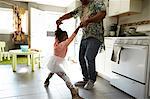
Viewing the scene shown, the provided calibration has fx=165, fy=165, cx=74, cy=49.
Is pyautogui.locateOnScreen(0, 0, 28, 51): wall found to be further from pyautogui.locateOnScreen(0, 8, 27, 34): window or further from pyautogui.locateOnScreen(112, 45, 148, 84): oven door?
pyautogui.locateOnScreen(112, 45, 148, 84): oven door

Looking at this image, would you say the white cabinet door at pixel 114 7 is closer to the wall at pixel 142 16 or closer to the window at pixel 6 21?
the wall at pixel 142 16

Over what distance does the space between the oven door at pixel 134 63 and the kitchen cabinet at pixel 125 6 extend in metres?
0.97

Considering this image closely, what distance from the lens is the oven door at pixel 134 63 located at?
6.18 ft

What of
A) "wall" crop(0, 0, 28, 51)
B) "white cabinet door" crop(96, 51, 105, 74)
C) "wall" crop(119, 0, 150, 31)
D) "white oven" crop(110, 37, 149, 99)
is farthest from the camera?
"wall" crop(0, 0, 28, 51)


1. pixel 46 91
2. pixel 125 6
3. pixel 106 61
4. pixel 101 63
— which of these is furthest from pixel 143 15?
pixel 46 91

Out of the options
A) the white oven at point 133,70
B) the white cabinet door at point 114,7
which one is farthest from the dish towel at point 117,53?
the white cabinet door at point 114,7

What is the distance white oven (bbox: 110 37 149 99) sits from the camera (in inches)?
73.7

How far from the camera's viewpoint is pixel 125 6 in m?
2.94

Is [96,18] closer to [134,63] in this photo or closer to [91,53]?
[91,53]

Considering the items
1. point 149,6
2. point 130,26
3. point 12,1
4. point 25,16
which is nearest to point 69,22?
point 25,16

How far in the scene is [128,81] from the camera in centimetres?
216

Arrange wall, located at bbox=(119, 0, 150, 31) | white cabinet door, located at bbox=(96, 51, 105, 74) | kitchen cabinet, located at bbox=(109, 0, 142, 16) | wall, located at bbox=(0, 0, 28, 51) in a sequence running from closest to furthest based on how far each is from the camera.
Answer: wall, located at bbox=(119, 0, 150, 31) → kitchen cabinet, located at bbox=(109, 0, 142, 16) → white cabinet door, located at bbox=(96, 51, 105, 74) → wall, located at bbox=(0, 0, 28, 51)

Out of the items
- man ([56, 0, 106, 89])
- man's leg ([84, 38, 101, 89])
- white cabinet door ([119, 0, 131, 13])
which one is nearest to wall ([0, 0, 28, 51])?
white cabinet door ([119, 0, 131, 13])

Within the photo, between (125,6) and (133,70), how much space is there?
4.50ft
